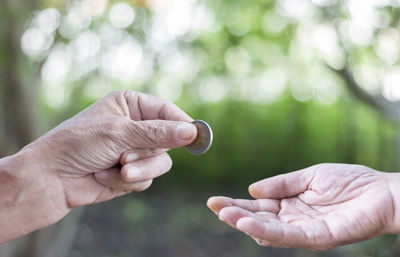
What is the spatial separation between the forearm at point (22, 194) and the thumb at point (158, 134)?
0.52 metres

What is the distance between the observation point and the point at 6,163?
90.1 inches

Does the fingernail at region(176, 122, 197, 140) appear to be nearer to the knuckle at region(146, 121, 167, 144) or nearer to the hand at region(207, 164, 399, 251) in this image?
the knuckle at region(146, 121, 167, 144)

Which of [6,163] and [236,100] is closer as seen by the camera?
[6,163]

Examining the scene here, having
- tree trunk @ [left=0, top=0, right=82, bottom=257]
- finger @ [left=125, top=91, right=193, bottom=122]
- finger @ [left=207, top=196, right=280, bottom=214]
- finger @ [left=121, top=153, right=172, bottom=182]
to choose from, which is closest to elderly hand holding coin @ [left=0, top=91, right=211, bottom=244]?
finger @ [left=121, top=153, right=172, bottom=182]

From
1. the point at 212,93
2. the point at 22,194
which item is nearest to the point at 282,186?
the point at 22,194

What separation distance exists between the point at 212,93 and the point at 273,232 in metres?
6.88

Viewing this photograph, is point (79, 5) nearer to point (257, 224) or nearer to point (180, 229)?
point (257, 224)

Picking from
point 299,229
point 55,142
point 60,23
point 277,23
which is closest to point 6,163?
point 55,142

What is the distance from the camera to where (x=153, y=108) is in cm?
269

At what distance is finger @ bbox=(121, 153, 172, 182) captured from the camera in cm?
235

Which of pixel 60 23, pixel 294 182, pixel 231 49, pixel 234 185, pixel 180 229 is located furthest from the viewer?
pixel 234 185

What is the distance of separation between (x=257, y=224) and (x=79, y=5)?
11.2 feet

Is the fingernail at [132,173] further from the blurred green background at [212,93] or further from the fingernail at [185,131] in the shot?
the blurred green background at [212,93]

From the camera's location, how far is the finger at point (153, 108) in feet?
8.61
